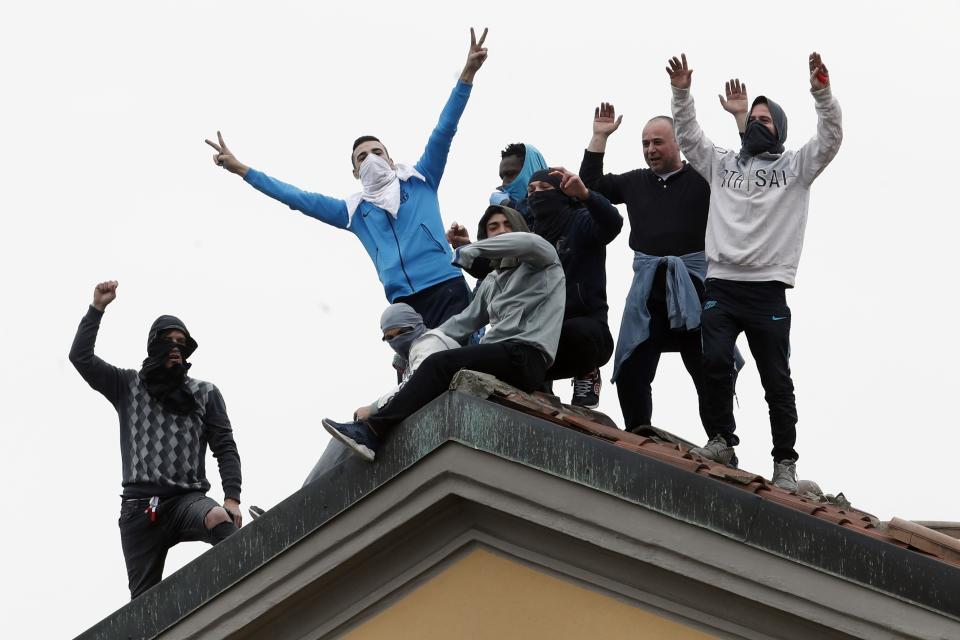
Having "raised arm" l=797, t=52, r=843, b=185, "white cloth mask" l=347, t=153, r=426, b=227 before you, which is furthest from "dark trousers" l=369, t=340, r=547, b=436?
"white cloth mask" l=347, t=153, r=426, b=227

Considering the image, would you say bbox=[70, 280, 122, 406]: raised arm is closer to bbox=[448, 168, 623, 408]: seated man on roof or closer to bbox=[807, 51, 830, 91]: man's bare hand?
bbox=[448, 168, 623, 408]: seated man on roof

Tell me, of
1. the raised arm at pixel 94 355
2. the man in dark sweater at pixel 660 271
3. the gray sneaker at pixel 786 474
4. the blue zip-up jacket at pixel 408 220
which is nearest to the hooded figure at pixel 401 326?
the blue zip-up jacket at pixel 408 220

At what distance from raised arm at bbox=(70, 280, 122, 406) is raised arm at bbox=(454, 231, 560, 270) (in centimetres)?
258

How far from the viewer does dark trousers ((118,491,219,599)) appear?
30.0 ft

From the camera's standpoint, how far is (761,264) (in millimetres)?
8820

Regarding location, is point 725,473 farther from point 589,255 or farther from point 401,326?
point 401,326

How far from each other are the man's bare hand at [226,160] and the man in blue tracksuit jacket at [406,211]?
0.01m

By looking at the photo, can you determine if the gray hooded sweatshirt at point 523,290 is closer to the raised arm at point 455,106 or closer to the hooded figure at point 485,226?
the hooded figure at point 485,226

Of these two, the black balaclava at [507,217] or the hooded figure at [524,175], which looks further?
the hooded figure at [524,175]

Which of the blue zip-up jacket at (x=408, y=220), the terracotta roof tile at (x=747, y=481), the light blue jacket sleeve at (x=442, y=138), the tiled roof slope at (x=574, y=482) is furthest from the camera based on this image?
the light blue jacket sleeve at (x=442, y=138)

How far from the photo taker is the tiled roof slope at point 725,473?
6.39 m

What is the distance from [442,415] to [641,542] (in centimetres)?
94

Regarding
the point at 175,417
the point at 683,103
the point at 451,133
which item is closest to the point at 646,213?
the point at 683,103

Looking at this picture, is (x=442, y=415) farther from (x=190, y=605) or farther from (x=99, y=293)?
(x=99, y=293)
